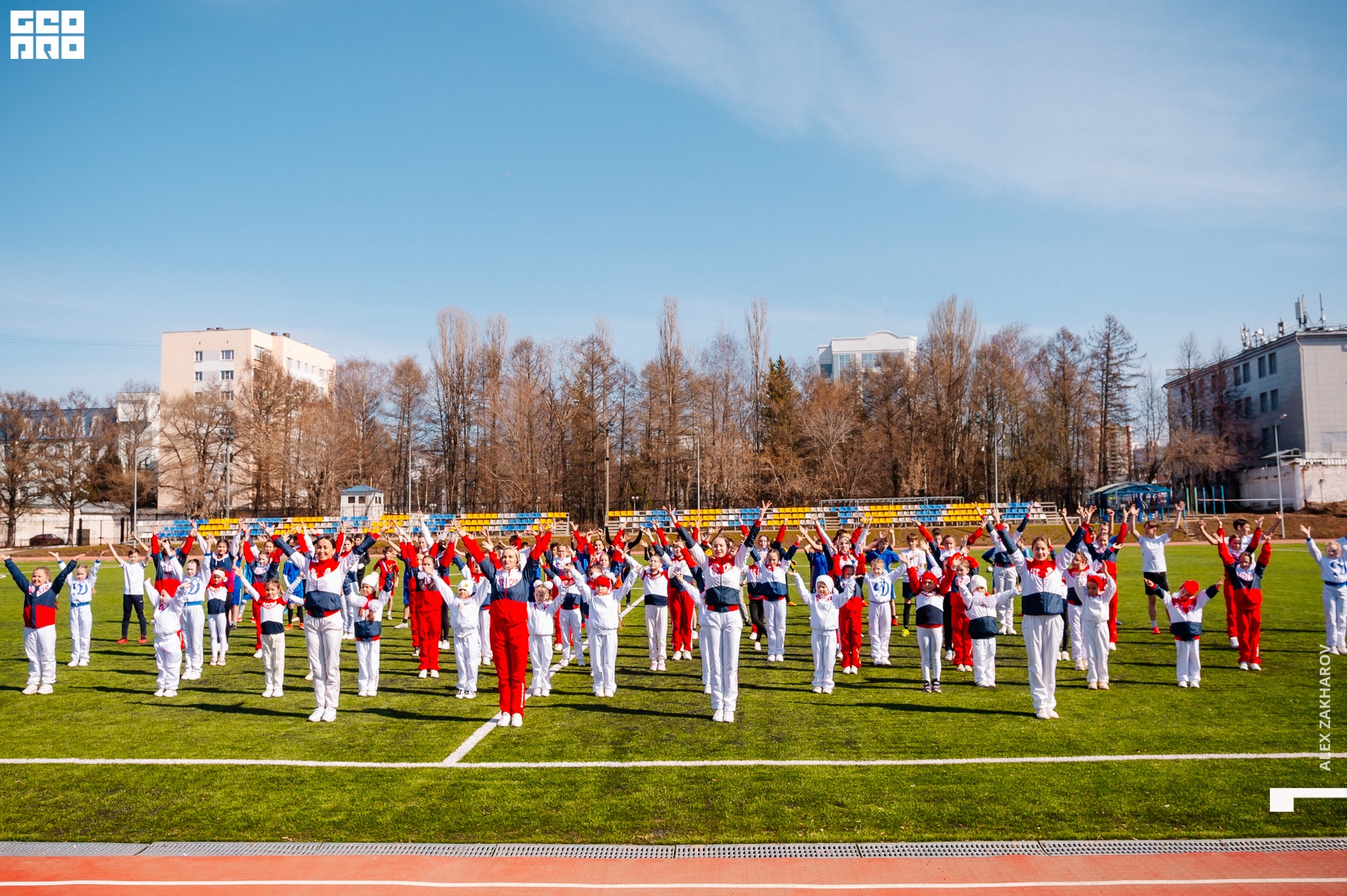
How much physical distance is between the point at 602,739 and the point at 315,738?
3409 millimetres

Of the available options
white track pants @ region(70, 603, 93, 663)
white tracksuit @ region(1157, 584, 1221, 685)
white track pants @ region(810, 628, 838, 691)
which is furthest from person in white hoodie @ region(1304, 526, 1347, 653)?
white track pants @ region(810, 628, 838, 691)

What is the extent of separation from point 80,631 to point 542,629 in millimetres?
9824

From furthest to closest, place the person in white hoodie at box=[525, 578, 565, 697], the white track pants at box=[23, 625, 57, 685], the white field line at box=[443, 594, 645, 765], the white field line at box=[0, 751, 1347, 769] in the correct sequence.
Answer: the white track pants at box=[23, 625, 57, 685] → the person in white hoodie at box=[525, 578, 565, 697] → the white field line at box=[443, 594, 645, 765] → the white field line at box=[0, 751, 1347, 769]

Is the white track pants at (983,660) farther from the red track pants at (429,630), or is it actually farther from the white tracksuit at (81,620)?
the white tracksuit at (81,620)

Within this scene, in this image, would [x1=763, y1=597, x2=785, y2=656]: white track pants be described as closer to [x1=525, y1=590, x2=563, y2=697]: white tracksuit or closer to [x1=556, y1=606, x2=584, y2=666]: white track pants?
[x1=556, y1=606, x2=584, y2=666]: white track pants

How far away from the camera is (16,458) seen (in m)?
59.5

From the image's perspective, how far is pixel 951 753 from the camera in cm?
910

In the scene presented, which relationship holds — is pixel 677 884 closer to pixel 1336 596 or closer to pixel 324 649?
pixel 324 649

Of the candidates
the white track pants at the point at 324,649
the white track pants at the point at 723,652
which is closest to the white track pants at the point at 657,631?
the white track pants at the point at 723,652

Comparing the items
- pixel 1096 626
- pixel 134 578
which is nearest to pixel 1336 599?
pixel 1096 626

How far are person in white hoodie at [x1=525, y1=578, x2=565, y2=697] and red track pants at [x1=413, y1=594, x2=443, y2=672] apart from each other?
2247 millimetres

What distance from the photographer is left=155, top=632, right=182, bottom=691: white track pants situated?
12758 mm

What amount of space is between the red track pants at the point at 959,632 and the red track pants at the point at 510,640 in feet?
23.3

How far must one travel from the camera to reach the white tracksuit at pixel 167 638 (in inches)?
502
